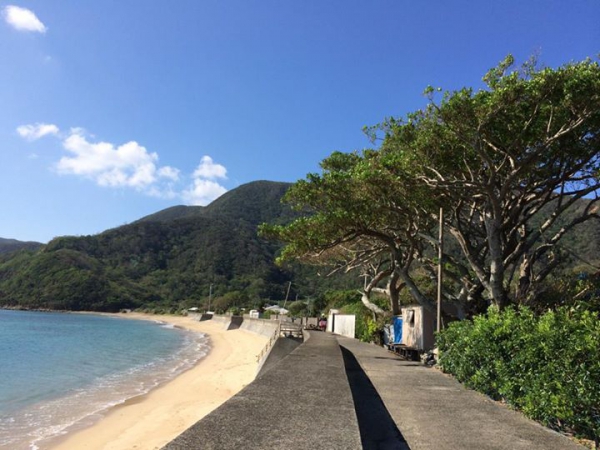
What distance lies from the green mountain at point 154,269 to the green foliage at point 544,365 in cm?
8360

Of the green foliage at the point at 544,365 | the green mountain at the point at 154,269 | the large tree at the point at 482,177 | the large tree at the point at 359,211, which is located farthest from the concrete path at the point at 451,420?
the green mountain at the point at 154,269

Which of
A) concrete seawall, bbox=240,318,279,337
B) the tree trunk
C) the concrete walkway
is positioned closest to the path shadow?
the concrete walkway

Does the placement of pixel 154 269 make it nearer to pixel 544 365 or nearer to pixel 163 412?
pixel 163 412

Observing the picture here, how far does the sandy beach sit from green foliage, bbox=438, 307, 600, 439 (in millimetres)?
6893

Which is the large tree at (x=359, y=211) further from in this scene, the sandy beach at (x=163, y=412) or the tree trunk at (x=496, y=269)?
the sandy beach at (x=163, y=412)

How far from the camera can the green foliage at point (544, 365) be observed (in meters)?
5.00

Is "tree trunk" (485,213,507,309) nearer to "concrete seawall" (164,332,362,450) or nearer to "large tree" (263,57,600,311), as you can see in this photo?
"large tree" (263,57,600,311)

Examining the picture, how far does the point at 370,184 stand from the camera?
1273cm

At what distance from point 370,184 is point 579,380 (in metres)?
8.25

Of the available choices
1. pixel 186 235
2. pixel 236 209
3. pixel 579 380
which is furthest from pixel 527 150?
pixel 236 209

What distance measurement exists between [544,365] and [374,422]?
86.2 inches

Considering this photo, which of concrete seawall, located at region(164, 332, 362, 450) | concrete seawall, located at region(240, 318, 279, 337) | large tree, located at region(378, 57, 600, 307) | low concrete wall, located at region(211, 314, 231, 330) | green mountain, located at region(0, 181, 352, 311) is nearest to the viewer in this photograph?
concrete seawall, located at region(164, 332, 362, 450)

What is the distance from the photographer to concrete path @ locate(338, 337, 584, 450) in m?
5.08

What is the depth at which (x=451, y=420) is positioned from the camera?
611 centimetres
